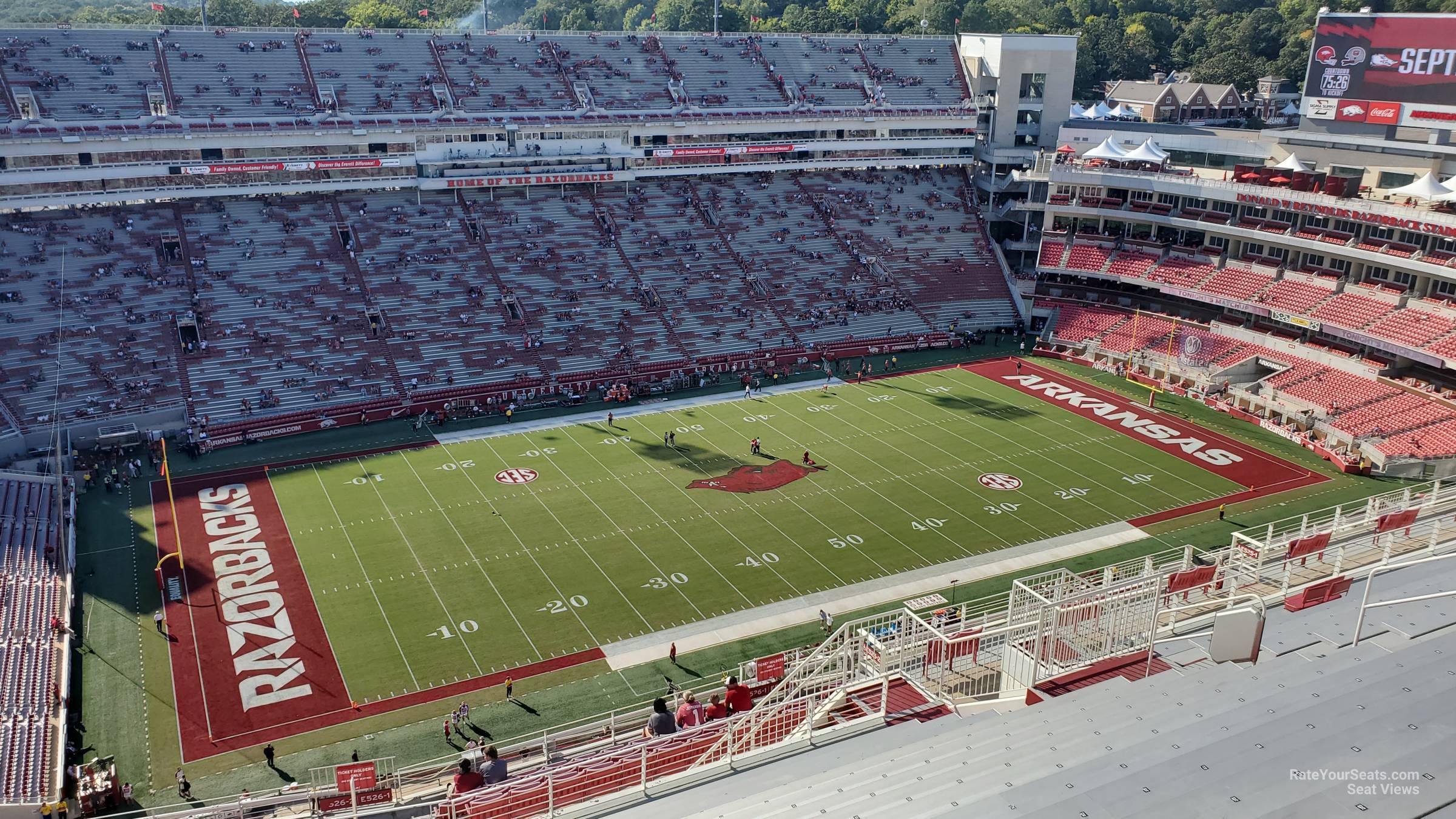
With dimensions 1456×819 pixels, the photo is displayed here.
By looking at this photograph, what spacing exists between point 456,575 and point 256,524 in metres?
8.21

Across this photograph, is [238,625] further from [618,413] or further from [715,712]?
[618,413]

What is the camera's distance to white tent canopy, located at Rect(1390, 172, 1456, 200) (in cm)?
4275

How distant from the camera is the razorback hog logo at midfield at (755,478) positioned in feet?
123

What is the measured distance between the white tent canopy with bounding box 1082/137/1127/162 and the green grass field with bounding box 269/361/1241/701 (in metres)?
18.0

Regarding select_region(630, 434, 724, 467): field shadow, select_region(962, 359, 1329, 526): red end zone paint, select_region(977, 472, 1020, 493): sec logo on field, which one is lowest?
select_region(630, 434, 724, 467): field shadow

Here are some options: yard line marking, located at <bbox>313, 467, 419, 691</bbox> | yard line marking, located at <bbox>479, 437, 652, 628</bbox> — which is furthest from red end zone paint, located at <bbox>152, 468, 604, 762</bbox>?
yard line marking, located at <bbox>479, 437, 652, 628</bbox>

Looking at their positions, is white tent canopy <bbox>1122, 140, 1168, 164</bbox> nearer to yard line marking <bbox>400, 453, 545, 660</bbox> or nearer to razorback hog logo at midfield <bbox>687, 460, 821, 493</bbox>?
razorback hog logo at midfield <bbox>687, 460, 821, 493</bbox>

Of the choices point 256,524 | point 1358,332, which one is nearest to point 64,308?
point 256,524

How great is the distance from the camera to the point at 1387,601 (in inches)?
508

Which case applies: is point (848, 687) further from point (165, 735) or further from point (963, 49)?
point (963, 49)

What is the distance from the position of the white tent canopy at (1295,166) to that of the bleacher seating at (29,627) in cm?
5252

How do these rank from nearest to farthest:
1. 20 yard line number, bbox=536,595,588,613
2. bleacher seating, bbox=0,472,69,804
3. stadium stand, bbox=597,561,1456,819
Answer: stadium stand, bbox=597,561,1456,819
bleacher seating, bbox=0,472,69,804
20 yard line number, bbox=536,595,588,613

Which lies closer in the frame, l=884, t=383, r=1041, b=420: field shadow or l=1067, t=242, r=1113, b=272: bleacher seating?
l=884, t=383, r=1041, b=420: field shadow

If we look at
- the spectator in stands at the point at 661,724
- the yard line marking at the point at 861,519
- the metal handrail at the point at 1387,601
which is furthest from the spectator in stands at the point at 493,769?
the yard line marking at the point at 861,519
